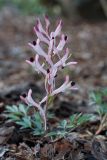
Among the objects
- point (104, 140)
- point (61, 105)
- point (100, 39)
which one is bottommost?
point (104, 140)

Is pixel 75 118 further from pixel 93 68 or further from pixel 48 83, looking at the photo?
pixel 93 68

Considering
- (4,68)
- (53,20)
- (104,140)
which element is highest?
(53,20)

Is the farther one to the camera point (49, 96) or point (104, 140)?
point (104, 140)

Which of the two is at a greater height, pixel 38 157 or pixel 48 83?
pixel 48 83

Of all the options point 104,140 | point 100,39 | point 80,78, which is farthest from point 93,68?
point 104,140

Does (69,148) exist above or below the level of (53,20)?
below

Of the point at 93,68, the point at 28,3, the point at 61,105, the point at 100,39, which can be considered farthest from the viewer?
the point at 28,3

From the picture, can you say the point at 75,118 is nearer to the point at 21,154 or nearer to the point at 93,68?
the point at 21,154

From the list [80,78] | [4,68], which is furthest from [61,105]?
[4,68]

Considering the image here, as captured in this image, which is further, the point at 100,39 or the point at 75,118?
the point at 100,39

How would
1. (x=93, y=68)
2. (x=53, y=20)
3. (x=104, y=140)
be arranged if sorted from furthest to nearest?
(x=53, y=20), (x=93, y=68), (x=104, y=140)
